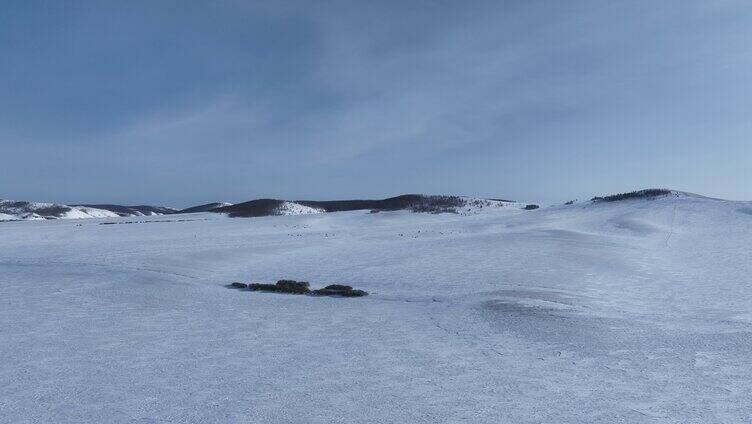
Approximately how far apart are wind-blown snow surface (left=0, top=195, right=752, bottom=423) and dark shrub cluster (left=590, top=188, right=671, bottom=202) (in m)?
34.1

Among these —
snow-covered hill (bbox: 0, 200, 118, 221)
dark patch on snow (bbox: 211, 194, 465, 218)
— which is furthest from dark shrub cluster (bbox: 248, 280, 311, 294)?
snow-covered hill (bbox: 0, 200, 118, 221)

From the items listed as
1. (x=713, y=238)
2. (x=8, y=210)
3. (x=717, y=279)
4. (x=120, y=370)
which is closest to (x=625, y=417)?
(x=120, y=370)

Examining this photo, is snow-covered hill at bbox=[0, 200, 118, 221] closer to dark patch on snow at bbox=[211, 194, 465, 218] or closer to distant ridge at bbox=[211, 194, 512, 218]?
distant ridge at bbox=[211, 194, 512, 218]

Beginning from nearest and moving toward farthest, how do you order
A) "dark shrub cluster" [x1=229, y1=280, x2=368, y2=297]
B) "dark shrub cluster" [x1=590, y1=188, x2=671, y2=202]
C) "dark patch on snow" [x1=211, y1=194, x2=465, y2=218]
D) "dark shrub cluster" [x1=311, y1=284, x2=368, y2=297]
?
"dark shrub cluster" [x1=311, y1=284, x2=368, y2=297], "dark shrub cluster" [x1=229, y1=280, x2=368, y2=297], "dark shrub cluster" [x1=590, y1=188, x2=671, y2=202], "dark patch on snow" [x1=211, y1=194, x2=465, y2=218]

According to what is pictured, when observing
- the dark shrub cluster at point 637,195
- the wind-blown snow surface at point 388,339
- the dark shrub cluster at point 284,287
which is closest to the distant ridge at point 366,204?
the dark shrub cluster at point 637,195

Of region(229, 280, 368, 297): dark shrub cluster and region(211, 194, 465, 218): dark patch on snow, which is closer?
region(229, 280, 368, 297): dark shrub cluster

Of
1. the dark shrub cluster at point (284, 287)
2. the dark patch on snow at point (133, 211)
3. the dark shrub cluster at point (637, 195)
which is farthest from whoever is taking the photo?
the dark patch on snow at point (133, 211)

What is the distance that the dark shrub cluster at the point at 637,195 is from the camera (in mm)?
54725

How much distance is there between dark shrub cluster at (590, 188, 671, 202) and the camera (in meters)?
54.7

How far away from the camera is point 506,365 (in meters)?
8.05

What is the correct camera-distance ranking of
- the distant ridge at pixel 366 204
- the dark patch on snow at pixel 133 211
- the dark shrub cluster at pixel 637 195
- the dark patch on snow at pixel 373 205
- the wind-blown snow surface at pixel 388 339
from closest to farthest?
the wind-blown snow surface at pixel 388 339, the dark shrub cluster at pixel 637 195, the dark patch on snow at pixel 373 205, the distant ridge at pixel 366 204, the dark patch on snow at pixel 133 211

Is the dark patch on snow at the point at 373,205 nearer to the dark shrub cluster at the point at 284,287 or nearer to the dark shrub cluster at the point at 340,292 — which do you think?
the dark shrub cluster at the point at 284,287

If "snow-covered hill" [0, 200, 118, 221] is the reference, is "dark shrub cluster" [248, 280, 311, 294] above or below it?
below

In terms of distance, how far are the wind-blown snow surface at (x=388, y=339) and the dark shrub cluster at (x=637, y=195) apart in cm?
3408
